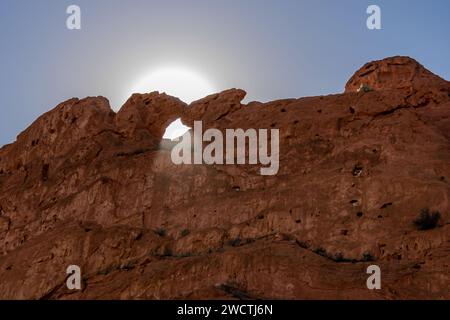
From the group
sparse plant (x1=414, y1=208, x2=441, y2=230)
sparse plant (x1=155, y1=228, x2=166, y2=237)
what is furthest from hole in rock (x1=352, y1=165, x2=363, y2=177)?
sparse plant (x1=155, y1=228, x2=166, y2=237)

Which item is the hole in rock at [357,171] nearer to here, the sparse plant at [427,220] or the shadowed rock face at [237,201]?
the shadowed rock face at [237,201]

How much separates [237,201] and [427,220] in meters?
9.69

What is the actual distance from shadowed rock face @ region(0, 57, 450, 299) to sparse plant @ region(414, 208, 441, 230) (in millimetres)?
255

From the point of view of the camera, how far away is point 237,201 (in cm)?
3900

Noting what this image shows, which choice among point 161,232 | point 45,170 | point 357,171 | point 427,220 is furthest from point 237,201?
point 45,170

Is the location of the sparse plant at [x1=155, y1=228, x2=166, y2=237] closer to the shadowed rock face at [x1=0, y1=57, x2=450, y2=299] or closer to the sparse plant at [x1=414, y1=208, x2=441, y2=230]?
the shadowed rock face at [x1=0, y1=57, x2=450, y2=299]

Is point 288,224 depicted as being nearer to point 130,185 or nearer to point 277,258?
point 277,258

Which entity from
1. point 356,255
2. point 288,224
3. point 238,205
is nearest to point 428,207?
point 356,255

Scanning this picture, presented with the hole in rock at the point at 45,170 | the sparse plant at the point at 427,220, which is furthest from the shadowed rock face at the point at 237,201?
the sparse plant at the point at 427,220

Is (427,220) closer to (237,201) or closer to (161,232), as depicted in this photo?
(237,201)

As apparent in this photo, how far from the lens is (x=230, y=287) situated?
104 ft

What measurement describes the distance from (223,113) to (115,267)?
41.1ft

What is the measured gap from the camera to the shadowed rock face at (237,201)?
1305 inches

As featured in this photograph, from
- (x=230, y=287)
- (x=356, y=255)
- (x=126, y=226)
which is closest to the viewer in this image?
(x=230, y=287)
